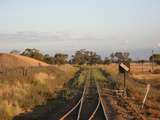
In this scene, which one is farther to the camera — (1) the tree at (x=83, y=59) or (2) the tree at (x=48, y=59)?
(1) the tree at (x=83, y=59)

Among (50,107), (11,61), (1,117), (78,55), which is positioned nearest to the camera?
(1,117)

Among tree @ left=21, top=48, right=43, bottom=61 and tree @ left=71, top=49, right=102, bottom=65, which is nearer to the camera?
tree @ left=21, top=48, right=43, bottom=61

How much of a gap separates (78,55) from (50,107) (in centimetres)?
17053

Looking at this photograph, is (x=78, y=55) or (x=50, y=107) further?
(x=78, y=55)

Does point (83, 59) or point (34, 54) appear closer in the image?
point (34, 54)

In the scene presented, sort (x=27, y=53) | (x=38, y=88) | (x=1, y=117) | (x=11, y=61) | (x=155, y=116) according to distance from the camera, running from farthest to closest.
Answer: (x=27, y=53), (x=11, y=61), (x=38, y=88), (x=155, y=116), (x=1, y=117)

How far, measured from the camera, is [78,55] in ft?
643

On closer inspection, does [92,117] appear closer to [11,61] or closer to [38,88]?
[38,88]

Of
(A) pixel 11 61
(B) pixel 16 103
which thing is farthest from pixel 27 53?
(B) pixel 16 103

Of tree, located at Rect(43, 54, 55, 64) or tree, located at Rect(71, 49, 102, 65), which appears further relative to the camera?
tree, located at Rect(71, 49, 102, 65)

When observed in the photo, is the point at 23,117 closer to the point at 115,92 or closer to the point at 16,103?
the point at 16,103

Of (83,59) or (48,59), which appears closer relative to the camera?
(48,59)

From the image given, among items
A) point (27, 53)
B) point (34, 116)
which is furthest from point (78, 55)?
point (34, 116)

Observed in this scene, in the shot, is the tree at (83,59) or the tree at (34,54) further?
the tree at (83,59)
